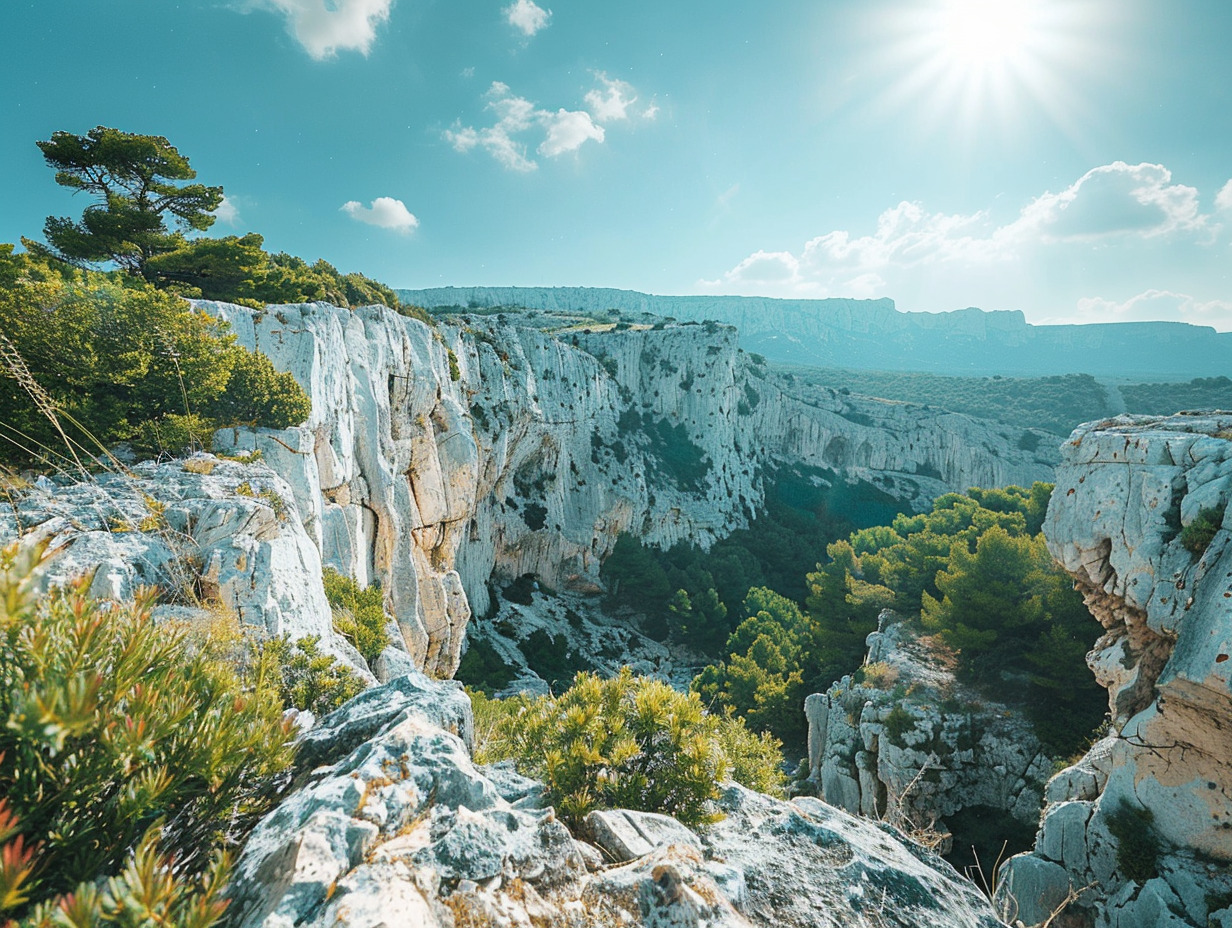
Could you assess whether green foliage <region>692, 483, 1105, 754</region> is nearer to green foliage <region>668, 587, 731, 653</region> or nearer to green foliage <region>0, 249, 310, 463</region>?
green foliage <region>668, 587, 731, 653</region>

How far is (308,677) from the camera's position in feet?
20.5

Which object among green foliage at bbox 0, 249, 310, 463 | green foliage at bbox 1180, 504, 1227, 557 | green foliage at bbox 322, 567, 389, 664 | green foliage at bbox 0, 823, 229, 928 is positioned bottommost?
green foliage at bbox 322, 567, 389, 664

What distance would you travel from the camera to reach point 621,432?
52719 millimetres

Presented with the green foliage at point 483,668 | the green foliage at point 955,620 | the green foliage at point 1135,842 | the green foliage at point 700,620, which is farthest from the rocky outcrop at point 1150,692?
the green foliage at point 700,620

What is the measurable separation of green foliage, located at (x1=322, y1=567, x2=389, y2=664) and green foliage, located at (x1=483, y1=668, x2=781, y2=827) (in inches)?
255

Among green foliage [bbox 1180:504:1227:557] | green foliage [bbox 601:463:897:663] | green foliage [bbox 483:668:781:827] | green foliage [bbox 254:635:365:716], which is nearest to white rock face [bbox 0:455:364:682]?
green foliage [bbox 254:635:365:716]

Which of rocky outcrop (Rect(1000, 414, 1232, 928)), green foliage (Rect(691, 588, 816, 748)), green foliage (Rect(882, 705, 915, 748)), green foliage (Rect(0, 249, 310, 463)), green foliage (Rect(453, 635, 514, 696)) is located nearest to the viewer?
green foliage (Rect(0, 249, 310, 463))

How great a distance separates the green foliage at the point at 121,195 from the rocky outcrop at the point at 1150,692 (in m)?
29.6

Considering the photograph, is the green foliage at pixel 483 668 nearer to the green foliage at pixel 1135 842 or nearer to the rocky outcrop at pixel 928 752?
the rocky outcrop at pixel 928 752

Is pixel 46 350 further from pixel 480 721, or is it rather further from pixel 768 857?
pixel 768 857

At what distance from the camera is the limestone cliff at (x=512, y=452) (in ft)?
45.9

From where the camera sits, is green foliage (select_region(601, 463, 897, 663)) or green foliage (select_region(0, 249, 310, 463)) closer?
green foliage (select_region(0, 249, 310, 463))

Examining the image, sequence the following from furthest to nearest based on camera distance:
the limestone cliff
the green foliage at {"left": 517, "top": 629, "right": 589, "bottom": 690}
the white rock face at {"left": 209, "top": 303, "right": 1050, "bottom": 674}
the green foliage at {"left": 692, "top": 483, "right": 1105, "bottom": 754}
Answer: the green foliage at {"left": 517, "top": 629, "right": 589, "bottom": 690} → the green foliage at {"left": 692, "top": 483, "right": 1105, "bottom": 754} → the white rock face at {"left": 209, "top": 303, "right": 1050, "bottom": 674} → the limestone cliff

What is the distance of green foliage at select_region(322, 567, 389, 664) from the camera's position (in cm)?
1050
